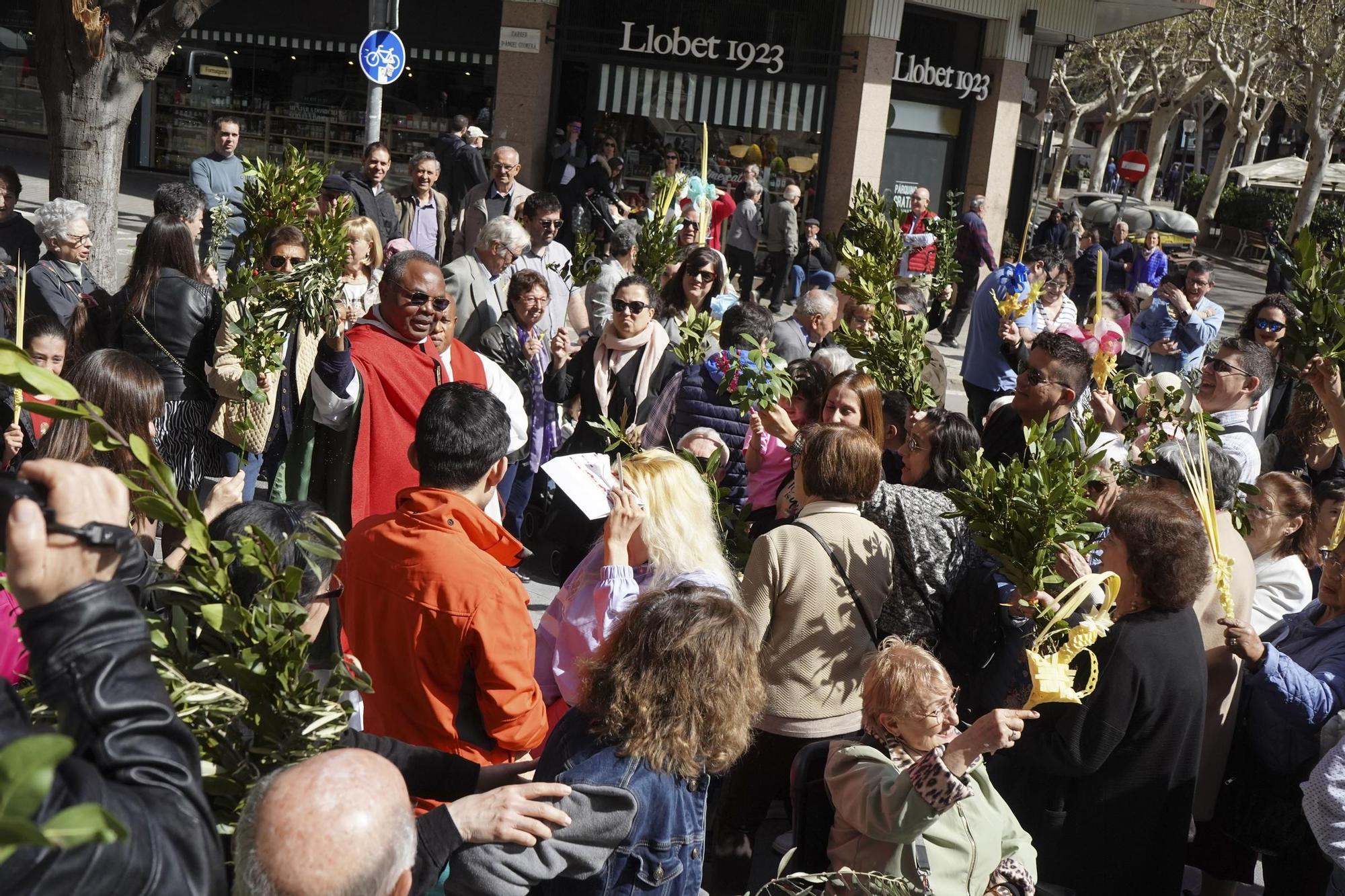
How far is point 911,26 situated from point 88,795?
1911 cm

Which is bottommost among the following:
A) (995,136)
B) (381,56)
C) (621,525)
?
(621,525)

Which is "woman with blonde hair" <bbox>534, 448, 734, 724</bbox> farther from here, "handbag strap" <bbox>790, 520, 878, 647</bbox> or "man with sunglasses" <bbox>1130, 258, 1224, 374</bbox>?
"man with sunglasses" <bbox>1130, 258, 1224, 374</bbox>

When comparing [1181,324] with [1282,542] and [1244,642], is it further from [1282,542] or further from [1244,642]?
[1244,642]

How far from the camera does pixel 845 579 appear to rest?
3.89 meters

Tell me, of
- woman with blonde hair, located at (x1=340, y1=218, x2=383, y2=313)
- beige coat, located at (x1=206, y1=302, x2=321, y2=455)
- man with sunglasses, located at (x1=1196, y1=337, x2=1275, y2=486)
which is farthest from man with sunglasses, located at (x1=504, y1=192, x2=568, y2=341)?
man with sunglasses, located at (x1=1196, y1=337, x2=1275, y2=486)

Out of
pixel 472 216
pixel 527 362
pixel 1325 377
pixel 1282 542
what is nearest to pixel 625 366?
pixel 527 362

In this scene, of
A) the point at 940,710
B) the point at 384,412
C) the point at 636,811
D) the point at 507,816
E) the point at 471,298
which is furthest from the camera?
the point at 471,298

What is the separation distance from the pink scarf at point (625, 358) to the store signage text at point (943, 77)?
1315 cm

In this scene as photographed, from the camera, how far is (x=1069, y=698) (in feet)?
10.6

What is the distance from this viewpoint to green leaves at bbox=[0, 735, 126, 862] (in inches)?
46.4

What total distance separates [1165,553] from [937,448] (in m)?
1.50

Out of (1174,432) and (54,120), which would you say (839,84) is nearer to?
(54,120)

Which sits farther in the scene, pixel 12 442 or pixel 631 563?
pixel 12 442

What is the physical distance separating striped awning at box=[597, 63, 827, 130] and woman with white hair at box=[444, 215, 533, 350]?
1156 cm
